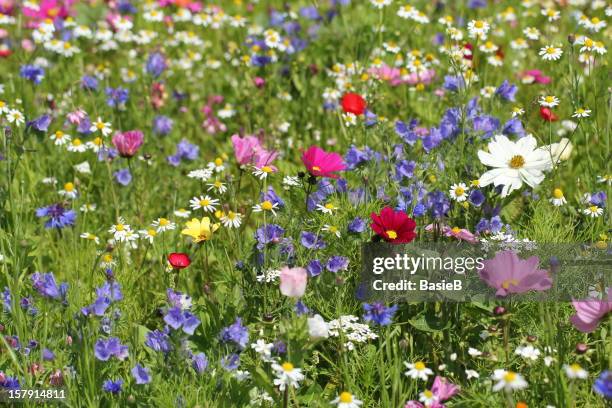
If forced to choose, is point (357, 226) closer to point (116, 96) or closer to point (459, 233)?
point (459, 233)

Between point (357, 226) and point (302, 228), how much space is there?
0.24 m

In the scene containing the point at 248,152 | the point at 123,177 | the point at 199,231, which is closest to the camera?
the point at 199,231

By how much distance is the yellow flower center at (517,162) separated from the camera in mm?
2742

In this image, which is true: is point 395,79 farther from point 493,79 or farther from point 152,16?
point 152,16

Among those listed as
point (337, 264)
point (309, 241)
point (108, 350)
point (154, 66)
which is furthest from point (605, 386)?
point (154, 66)

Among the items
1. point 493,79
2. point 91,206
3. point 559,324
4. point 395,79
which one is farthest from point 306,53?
point 559,324

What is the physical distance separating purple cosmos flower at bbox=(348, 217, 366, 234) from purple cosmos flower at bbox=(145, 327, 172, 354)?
0.67 m

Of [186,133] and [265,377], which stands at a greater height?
[186,133]

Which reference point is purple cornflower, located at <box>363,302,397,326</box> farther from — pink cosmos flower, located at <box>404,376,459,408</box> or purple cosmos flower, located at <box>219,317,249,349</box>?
purple cosmos flower, located at <box>219,317,249,349</box>

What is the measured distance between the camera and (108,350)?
2.31 m

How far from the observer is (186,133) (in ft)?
14.7

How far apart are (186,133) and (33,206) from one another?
45.4 inches

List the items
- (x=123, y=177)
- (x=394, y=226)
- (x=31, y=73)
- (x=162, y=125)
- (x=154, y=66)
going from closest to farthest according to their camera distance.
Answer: (x=394, y=226)
(x=123, y=177)
(x=31, y=73)
(x=162, y=125)
(x=154, y=66)

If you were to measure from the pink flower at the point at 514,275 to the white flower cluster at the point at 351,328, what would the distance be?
375 millimetres
